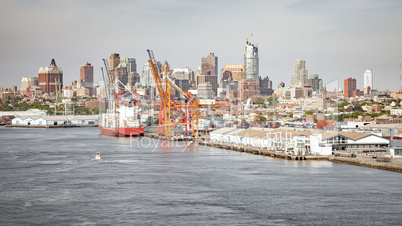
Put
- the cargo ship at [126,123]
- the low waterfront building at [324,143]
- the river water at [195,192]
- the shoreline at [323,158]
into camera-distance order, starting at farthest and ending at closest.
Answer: the cargo ship at [126,123]
the low waterfront building at [324,143]
the shoreline at [323,158]
the river water at [195,192]

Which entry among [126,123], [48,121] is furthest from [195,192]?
[48,121]

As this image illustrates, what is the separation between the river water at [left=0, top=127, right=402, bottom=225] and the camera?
2044 cm

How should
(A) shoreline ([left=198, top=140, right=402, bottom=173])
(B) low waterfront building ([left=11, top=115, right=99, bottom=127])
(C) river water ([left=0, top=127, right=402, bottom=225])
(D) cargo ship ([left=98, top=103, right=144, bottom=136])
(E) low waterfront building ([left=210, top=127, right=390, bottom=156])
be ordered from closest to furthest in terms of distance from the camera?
(C) river water ([left=0, top=127, right=402, bottom=225]) → (A) shoreline ([left=198, top=140, right=402, bottom=173]) → (E) low waterfront building ([left=210, top=127, right=390, bottom=156]) → (D) cargo ship ([left=98, top=103, right=144, bottom=136]) → (B) low waterfront building ([left=11, top=115, right=99, bottom=127])

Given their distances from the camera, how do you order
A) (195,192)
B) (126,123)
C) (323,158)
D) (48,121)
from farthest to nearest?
1. (48,121)
2. (126,123)
3. (323,158)
4. (195,192)

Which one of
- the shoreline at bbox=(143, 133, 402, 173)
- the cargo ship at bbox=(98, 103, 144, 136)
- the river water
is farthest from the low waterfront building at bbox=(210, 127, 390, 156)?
the cargo ship at bbox=(98, 103, 144, 136)

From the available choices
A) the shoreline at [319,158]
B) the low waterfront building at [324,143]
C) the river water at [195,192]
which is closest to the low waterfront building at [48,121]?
the shoreline at [319,158]

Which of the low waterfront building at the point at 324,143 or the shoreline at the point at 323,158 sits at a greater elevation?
the low waterfront building at the point at 324,143

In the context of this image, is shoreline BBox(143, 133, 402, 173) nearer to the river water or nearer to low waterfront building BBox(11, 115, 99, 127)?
the river water

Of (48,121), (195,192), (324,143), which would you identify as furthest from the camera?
(48,121)

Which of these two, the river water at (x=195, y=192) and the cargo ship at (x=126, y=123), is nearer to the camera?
the river water at (x=195, y=192)

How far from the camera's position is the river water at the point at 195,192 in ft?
67.1

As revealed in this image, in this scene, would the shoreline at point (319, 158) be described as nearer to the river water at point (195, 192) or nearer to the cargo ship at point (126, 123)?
the river water at point (195, 192)

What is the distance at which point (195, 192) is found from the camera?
24953 mm

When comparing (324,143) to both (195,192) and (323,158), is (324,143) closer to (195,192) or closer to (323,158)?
(323,158)
